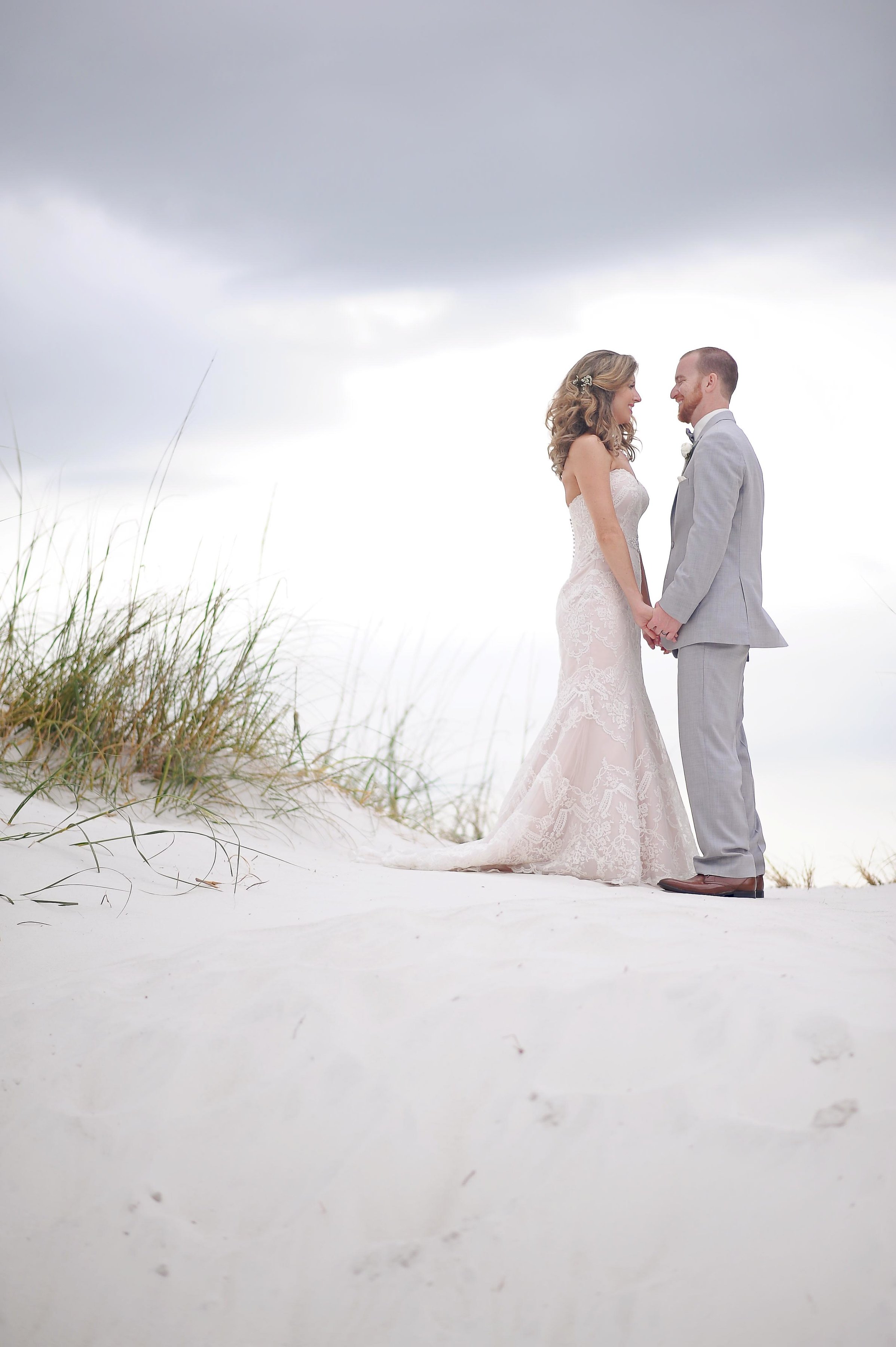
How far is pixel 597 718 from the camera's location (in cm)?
338

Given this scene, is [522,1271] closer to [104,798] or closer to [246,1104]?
[246,1104]

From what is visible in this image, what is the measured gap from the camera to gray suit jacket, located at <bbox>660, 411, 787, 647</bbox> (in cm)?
321

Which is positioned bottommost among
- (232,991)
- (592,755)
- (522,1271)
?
(522,1271)

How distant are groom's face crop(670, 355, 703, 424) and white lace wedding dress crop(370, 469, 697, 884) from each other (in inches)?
12.4

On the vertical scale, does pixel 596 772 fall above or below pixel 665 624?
below

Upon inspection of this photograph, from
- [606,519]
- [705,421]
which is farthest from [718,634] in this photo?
[705,421]

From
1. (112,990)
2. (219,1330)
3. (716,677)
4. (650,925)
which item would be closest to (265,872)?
(112,990)

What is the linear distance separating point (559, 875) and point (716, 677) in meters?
0.86

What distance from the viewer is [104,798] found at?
11.7 ft

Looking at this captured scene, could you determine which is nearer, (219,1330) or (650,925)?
(219,1330)

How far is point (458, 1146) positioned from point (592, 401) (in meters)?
2.72

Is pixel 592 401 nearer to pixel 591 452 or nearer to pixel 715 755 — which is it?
pixel 591 452

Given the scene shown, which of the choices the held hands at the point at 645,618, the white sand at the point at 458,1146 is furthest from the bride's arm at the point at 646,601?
the white sand at the point at 458,1146

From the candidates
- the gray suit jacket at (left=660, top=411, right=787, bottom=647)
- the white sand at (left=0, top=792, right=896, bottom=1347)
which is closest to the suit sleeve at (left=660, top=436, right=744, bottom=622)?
the gray suit jacket at (left=660, top=411, right=787, bottom=647)
